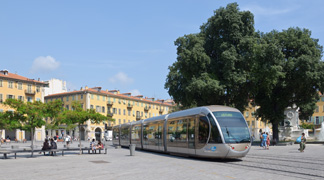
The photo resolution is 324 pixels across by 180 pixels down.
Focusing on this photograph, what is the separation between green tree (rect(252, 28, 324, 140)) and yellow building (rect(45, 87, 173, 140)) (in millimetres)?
46694

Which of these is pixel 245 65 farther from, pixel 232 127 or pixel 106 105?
pixel 106 105

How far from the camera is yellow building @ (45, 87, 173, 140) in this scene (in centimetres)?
8856

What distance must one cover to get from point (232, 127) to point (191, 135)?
2.83 meters

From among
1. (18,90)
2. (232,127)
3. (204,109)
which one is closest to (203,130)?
(204,109)

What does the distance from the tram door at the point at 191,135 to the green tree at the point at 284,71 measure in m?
16.4

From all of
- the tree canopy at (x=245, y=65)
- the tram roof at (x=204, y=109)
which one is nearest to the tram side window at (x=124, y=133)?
the tree canopy at (x=245, y=65)

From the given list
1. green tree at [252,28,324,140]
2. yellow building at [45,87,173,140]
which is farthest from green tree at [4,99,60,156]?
yellow building at [45,87,173,140]

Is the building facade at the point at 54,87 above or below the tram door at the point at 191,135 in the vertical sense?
above

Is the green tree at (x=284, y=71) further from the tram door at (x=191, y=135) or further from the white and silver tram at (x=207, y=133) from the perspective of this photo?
the tram door at (x=191, y=135)

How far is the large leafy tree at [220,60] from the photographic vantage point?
34.1 metres

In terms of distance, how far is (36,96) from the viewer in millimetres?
77938

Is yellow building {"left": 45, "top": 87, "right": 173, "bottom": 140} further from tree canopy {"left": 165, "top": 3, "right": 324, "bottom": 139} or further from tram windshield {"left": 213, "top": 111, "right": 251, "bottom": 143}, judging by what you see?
tram windshield {"left": 213, "top": 111, "right": 251, "bottom": 143}

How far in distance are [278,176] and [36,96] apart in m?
73.4

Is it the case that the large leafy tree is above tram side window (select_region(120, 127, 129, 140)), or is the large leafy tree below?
above
